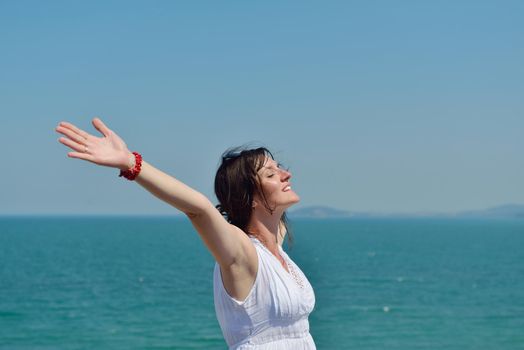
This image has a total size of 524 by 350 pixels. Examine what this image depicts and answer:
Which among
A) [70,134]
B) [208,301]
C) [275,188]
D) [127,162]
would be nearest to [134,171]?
[127,162]

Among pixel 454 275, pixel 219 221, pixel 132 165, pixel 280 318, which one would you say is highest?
pixel 132 165

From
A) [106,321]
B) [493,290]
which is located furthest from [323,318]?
[493,290]

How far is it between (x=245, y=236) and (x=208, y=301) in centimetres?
3950

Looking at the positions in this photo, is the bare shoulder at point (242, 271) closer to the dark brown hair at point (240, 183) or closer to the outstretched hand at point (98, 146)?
the dark brown hair at point (240, 183)

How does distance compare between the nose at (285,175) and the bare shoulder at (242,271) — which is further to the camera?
the nose at (285,175)

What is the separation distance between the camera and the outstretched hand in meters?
2.77

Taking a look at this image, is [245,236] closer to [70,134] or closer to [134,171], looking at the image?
[134,171]

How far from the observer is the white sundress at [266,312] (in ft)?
11.5

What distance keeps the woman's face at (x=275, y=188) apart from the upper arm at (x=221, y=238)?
1.01 feet

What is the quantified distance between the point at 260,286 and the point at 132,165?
0.89m

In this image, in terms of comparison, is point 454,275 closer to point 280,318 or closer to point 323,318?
point 323,318

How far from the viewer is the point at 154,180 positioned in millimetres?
2902

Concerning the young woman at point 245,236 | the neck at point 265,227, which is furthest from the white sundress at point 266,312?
the neck at point 265,227

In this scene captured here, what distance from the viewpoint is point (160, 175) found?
2930 millimetres
